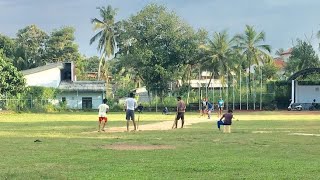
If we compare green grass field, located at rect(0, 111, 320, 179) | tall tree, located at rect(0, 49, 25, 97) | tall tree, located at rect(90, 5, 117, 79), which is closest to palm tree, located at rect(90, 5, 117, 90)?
tall tree, located at rect(90, 5, 117, 79)

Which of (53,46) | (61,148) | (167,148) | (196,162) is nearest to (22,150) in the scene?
(61,148)

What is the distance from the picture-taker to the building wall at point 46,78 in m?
77.2

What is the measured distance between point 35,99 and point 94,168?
60215 millimetres

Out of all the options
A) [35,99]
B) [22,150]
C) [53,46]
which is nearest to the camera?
[22,150]

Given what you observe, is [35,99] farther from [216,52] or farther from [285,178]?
[285,178]

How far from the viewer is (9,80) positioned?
58.8 meters

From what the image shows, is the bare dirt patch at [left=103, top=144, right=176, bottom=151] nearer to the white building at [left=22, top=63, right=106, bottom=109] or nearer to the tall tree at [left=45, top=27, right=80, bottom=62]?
the white building at [left=22, top=63, right=106, bottom=109]

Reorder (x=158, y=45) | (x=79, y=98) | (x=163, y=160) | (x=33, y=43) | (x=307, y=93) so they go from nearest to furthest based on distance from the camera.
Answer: (x=163, y=160) → (x=307, y=93) → (x=158, y=45) → (x=79, y=98) → (x=33, y=43)

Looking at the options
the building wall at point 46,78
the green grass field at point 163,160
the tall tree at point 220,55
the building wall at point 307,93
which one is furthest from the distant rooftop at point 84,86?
the green grass field at point 163,160

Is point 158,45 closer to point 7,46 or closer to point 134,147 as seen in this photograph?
point 7,46

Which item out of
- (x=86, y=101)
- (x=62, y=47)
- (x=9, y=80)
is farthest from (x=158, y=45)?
(x=62, y=47)

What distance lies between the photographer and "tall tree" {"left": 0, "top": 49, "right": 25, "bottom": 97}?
57.5 m

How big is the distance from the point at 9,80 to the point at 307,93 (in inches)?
1499

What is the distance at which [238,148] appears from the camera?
53.8 ft
